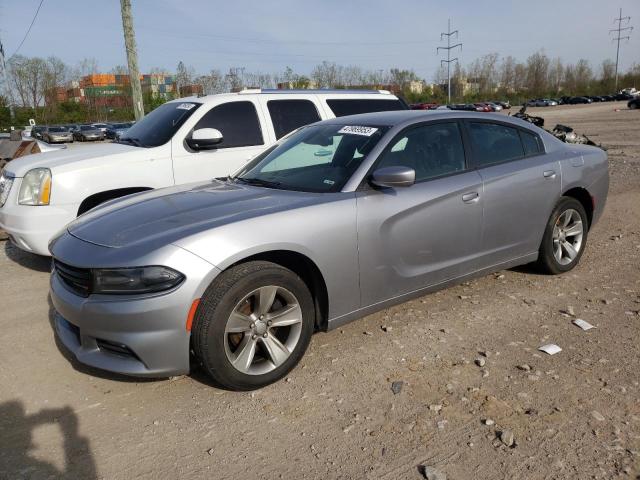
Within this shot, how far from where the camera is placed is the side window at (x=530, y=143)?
15.2ft

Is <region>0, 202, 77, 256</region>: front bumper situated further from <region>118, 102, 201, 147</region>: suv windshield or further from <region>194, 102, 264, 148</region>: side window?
<region>194, 102, 264, 148</region>: side window

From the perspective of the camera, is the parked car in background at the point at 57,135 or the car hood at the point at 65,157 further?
the parked car in background at the point at 57,135

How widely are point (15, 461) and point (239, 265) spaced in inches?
57.9

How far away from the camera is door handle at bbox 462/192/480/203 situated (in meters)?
3.98

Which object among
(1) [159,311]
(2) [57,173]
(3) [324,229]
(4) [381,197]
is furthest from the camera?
(2) [57,173]

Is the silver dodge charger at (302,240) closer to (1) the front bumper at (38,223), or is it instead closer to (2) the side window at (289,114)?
(1) the front bumper at (38,223)

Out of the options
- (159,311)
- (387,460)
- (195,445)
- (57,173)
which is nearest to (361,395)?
(387,460)

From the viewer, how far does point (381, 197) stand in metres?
3.57

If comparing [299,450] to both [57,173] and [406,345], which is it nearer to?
[406,345]

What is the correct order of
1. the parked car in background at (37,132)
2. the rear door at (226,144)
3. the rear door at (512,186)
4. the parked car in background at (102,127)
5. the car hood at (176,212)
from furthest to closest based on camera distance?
the parked car in background at (102,127)
the parked car in background at (37,132)
the rear door at (226,144)
the rear door at (512,186)
the car hood at (176,212)

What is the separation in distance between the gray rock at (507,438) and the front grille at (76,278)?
7.73ft

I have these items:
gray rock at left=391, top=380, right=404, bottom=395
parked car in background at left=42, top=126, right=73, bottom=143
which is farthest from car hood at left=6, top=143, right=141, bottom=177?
parked car in background at left=42, top=126, right=73, bottom=143

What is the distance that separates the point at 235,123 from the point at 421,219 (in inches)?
127

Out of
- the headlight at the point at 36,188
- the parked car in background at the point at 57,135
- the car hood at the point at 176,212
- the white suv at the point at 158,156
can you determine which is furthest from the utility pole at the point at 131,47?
the parked car in background at the point at 57,135
